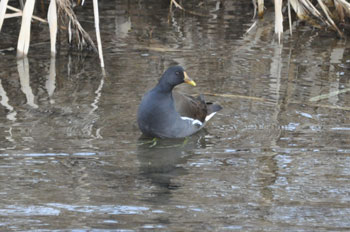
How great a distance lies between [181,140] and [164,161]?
0.68m

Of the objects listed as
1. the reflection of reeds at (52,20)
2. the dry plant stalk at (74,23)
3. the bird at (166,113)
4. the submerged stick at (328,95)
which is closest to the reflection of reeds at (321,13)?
the submerged stick at (328,95)

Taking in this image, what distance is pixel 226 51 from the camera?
920 cm

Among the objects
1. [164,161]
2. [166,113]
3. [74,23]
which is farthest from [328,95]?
[74,23]

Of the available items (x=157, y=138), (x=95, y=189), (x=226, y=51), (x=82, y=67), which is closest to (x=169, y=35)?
(x=226, y=51)

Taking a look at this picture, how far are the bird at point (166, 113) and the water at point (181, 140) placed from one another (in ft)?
0.43

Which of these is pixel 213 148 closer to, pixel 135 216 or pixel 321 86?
pixel 135 216

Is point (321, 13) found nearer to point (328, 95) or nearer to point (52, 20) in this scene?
point (328, 95)

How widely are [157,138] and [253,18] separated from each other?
196 inches

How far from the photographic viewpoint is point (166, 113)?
6230mm

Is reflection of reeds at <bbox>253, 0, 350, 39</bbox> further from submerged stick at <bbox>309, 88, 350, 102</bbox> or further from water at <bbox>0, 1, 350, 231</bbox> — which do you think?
submerged stick at <bbox>309, 88, 350, 102</bbox>

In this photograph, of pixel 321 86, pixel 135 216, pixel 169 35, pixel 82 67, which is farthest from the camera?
pixel 169 35

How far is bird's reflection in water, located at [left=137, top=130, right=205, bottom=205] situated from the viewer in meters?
5.06

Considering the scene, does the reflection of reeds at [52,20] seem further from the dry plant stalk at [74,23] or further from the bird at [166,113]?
the bird at [166,113]

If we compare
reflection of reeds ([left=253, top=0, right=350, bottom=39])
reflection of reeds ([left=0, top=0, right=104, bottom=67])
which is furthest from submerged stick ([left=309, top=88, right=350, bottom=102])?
reflection of reeds ([left=0, top=0, right=104, bottom=67])
